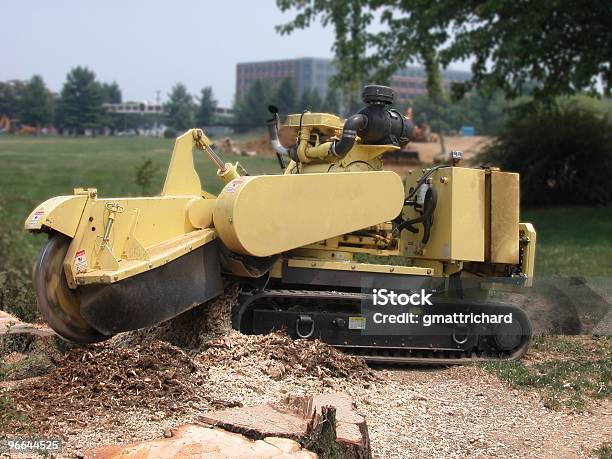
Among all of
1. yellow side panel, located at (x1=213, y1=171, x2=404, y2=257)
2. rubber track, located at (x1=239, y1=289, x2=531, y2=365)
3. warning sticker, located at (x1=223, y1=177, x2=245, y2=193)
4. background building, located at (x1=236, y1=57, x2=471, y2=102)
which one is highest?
background building, located at (x1=236, y1=57, x2=471, y2=102)

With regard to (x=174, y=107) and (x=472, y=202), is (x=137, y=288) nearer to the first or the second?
(x=472, y=202)

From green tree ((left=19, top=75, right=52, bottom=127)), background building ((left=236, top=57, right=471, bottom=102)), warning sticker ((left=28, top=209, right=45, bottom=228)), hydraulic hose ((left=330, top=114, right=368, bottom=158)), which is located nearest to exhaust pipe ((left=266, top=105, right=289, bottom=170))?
hydraulic hose ((left=330, top=114, right=368, bottom=158))

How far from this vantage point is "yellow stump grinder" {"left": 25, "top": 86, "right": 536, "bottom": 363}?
7555mm

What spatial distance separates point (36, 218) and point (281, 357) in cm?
224

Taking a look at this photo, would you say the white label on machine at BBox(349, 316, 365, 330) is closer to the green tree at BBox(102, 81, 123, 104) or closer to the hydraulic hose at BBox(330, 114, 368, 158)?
the hydraulic hose at BBox(330, 114, 368, 158)

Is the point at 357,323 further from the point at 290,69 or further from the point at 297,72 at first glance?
the point at 297,72

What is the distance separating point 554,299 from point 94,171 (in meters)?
24.7

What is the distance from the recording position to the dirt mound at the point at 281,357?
7.65 metres

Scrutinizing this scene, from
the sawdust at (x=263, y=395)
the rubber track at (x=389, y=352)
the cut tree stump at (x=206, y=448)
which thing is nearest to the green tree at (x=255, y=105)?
the rubber track at (x=389, y=352)

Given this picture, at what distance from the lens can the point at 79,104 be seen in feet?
243

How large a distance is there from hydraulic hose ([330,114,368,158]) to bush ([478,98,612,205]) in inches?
658

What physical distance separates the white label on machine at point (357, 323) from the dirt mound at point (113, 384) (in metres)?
1.87

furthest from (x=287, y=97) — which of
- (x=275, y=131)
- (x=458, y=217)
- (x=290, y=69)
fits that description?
(x=458, y=217)

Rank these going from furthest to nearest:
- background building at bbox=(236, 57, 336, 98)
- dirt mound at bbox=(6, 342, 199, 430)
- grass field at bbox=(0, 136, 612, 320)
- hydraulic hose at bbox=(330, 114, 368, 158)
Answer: background building at bbox=(236, 57, 336, 98) < grass field at bbox=(0, 136, 612, 320) < hydraulic hose at bbox=(330, 114, 368, 158) < dirt mound at bbox=(6, 342, 199, 430)
